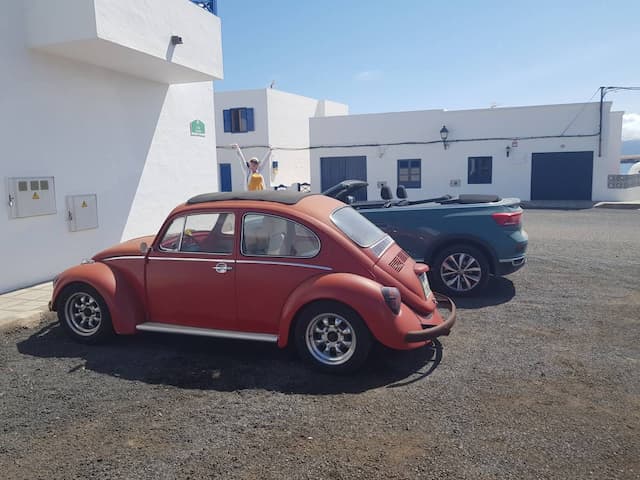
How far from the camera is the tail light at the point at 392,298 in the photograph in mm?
4379

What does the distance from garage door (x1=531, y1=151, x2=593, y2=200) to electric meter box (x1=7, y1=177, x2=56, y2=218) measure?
2048cm

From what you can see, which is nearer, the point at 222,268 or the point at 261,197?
the point at 222,268

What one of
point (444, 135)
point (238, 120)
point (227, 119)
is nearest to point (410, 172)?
point (444, 135)

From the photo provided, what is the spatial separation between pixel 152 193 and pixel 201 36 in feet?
→ 10.4

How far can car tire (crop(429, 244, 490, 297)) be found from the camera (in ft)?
23.5

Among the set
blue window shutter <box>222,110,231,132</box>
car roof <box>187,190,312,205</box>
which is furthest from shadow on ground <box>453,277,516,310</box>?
blue window shutter <box>222,110,231,132</box>

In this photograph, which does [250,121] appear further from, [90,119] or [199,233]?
[199,233]

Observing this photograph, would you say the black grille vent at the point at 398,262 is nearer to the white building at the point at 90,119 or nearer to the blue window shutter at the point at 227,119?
the white building at the point at 90,119

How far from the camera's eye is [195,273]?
16.3ft

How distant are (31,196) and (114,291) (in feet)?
11.5

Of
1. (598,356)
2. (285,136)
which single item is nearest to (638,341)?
(598,356)

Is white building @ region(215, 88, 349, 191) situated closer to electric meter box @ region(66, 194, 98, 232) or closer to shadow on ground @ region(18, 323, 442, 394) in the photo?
electric meter box @ region(66, 194, 98, 232)

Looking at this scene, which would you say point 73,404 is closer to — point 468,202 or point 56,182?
point 56,182

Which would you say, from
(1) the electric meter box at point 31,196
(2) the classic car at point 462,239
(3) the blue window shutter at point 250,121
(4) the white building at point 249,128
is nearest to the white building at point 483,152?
(4) the white building at point 249,128
